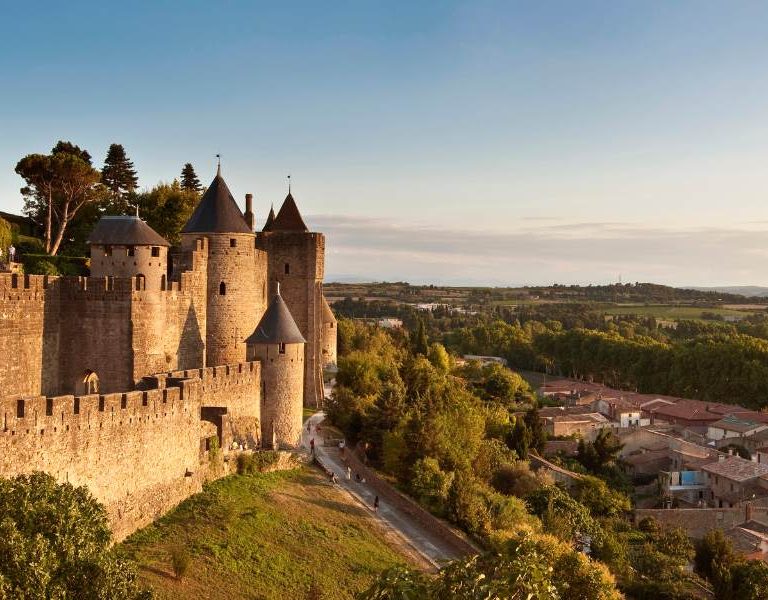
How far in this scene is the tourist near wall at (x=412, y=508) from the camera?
23047 mm

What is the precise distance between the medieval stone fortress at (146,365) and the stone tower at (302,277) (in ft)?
3.55

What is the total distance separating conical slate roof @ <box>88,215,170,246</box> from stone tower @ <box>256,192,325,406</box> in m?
8.95

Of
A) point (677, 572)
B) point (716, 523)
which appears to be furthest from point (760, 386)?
point (677, 572)

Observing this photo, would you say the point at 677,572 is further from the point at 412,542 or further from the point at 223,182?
the point at 223,182

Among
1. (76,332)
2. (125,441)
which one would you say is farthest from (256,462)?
(76,332)

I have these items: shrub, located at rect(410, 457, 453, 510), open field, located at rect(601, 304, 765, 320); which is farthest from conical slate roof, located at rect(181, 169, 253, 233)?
open field, located at rect(601, 304, 765, 320)

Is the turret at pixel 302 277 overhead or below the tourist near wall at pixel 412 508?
overhead

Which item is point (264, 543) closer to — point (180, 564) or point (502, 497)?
point (180, 564)

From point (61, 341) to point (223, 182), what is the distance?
9233 millimetres

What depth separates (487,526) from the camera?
2528 centimetres

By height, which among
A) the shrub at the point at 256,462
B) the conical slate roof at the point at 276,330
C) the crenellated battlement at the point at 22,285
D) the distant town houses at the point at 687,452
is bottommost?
the distant town houses at the point at 687,452

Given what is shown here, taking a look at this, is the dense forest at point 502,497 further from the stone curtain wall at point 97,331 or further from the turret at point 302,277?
the stone curtain wall at point 97,331

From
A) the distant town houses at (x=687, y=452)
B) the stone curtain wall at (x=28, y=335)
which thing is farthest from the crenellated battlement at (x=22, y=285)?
the distant town houses at (x=687, y=452)

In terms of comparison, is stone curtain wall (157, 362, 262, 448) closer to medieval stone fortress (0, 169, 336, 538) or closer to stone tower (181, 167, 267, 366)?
medieval stone fortress (0, 169, 336, 538)
